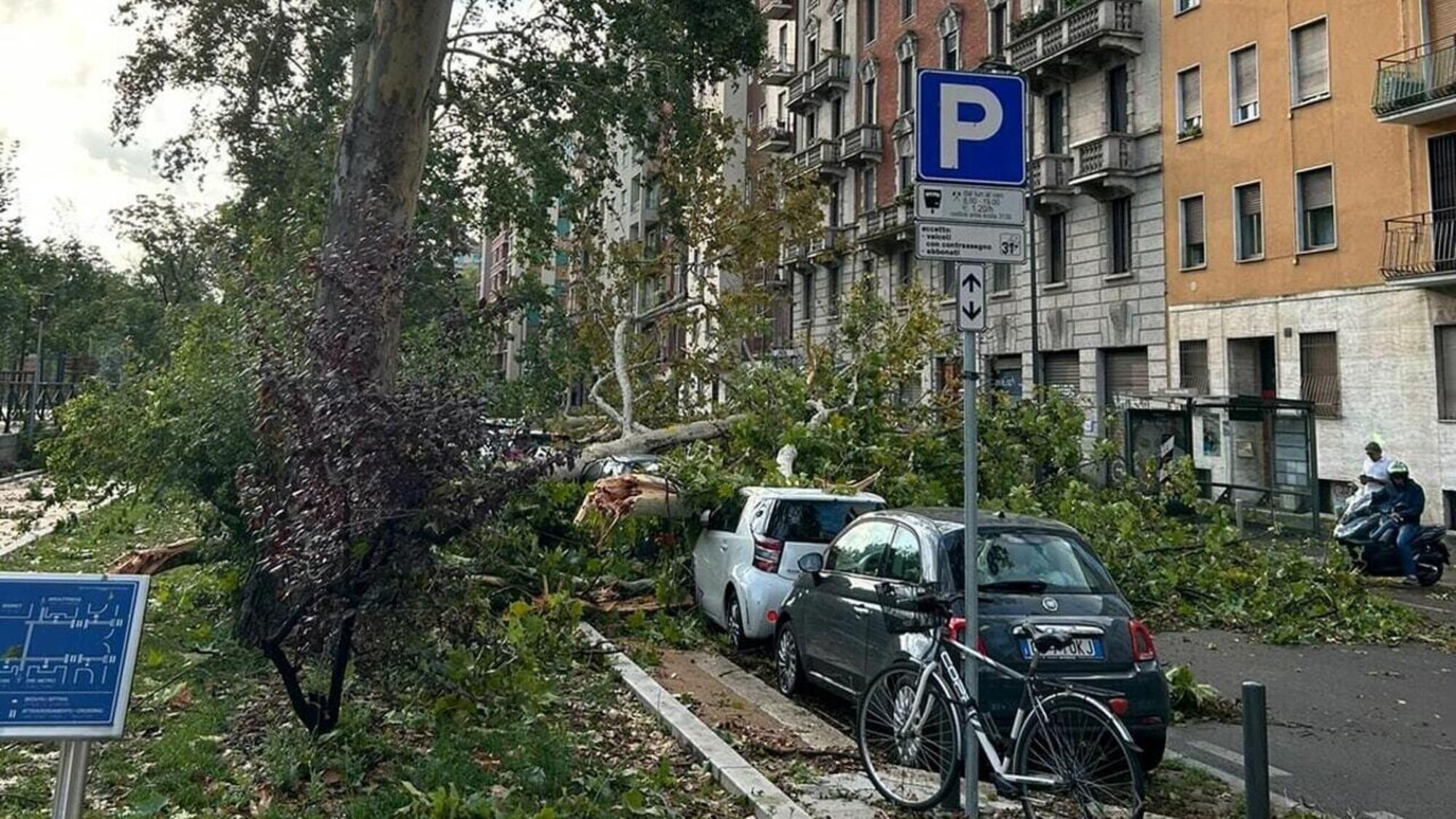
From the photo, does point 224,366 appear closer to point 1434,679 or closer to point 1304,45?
point 1434,679

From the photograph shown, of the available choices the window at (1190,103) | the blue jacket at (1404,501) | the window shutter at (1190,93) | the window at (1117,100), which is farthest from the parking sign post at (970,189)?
the window at (1117,100)

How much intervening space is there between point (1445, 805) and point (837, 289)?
122ft

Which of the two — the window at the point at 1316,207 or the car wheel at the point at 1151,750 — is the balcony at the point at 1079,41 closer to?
the window at the point at 1316,207

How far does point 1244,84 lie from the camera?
24.3 meters

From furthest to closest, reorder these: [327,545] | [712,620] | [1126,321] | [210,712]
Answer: [1126,321]
[712,620]
[210,712]
[327,545]

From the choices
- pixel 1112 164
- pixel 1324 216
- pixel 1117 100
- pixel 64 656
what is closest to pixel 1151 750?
pixel 64 656

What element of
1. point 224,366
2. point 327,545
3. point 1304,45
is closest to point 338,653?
point 327,545

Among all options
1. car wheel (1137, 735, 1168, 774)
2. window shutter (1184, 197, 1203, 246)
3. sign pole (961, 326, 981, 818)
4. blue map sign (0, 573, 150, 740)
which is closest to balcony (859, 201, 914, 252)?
window shutter (1184, 197, 1203, 246)

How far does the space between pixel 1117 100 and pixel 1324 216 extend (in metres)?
7.67

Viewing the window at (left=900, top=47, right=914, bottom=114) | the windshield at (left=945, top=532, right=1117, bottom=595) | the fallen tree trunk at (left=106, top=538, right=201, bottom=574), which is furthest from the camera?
the window at (left=900, top=47, right=914, bottom=114)

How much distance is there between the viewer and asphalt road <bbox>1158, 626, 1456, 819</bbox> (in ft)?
20.2

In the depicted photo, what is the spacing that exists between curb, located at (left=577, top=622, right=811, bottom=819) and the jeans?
36.2ft

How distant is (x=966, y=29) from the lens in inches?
1356

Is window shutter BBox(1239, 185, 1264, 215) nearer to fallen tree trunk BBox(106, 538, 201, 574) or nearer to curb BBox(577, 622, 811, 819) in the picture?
curb BBox(577, 622, 811, 819)
